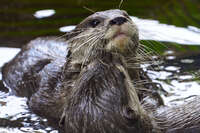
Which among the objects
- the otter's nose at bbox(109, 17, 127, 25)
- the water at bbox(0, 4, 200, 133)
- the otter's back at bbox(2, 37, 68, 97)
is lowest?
the water at bbox(0, 4, 200, 133)

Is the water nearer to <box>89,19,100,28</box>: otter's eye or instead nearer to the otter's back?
the otter's back

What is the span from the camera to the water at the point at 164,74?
4.80m

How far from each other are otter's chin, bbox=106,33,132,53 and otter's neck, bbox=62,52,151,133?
114 mm

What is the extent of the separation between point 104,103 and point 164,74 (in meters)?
1.93

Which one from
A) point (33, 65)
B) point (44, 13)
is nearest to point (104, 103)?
point (33, 65)

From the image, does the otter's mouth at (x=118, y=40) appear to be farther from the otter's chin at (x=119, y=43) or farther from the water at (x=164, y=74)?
the water at (x=164, y=74)

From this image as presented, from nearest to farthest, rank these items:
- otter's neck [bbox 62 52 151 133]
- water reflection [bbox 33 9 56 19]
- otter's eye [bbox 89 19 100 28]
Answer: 1. otter's neck [bbox 62 52 151 133]
2. otter's eye [bbox 89 19 100 28]
3. water reflection [bbox 33 9 56 19]

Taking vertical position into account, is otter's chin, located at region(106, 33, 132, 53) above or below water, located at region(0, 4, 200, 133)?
above

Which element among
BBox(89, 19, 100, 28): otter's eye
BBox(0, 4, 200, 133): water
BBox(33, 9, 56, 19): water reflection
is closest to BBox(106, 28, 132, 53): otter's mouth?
BBox(89, 19, 100, 28): otter's eye

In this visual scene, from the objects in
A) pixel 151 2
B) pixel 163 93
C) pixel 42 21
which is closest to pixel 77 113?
pixel 163 93

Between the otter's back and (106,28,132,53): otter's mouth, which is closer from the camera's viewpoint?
(106,28,132,53): otter's mouth

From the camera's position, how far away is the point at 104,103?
149 inches

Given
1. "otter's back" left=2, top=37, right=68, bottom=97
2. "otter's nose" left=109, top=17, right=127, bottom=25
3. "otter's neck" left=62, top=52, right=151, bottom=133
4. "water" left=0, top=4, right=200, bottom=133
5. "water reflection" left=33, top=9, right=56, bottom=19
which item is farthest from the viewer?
"water reflection" left=33, top=9, right=56, bottom=19

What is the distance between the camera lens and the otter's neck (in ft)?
12.2
